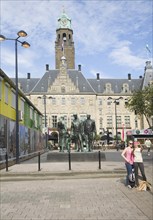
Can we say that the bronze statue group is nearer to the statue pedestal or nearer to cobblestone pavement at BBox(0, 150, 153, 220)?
the statue pedestal

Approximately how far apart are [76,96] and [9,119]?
254 feet

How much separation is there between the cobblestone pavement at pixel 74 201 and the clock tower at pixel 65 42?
105 m

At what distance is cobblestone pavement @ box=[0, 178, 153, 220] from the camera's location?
7.98 meters

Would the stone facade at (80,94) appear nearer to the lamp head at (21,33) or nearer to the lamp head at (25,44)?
the lamp head at (25,44)

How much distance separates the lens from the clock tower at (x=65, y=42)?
4636 inches

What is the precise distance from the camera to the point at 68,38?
4766 inches

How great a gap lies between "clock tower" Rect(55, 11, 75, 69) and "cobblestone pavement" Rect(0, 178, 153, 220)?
10541cm

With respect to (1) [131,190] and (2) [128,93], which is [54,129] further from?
(1) [131,190]

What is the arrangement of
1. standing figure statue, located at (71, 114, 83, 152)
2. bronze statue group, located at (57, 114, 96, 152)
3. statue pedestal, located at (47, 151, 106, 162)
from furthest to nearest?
standing figure statue, located at (71, 114, 83, 152), bronze statue group, located at (57, 114, 96, 152), statue pedestal, located at (47, 151, 106, 162)

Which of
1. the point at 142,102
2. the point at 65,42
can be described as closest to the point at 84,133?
the point at 142,102

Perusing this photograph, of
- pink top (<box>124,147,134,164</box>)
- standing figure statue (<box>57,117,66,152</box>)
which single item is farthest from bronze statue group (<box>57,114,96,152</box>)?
pink top (<box>124,147,134,164</box>)

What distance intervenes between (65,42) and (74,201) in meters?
113

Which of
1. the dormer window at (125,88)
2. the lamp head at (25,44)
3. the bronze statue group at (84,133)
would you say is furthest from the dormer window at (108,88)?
the lamp head at (25,44)

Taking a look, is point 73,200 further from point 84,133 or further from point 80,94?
point 80,94
